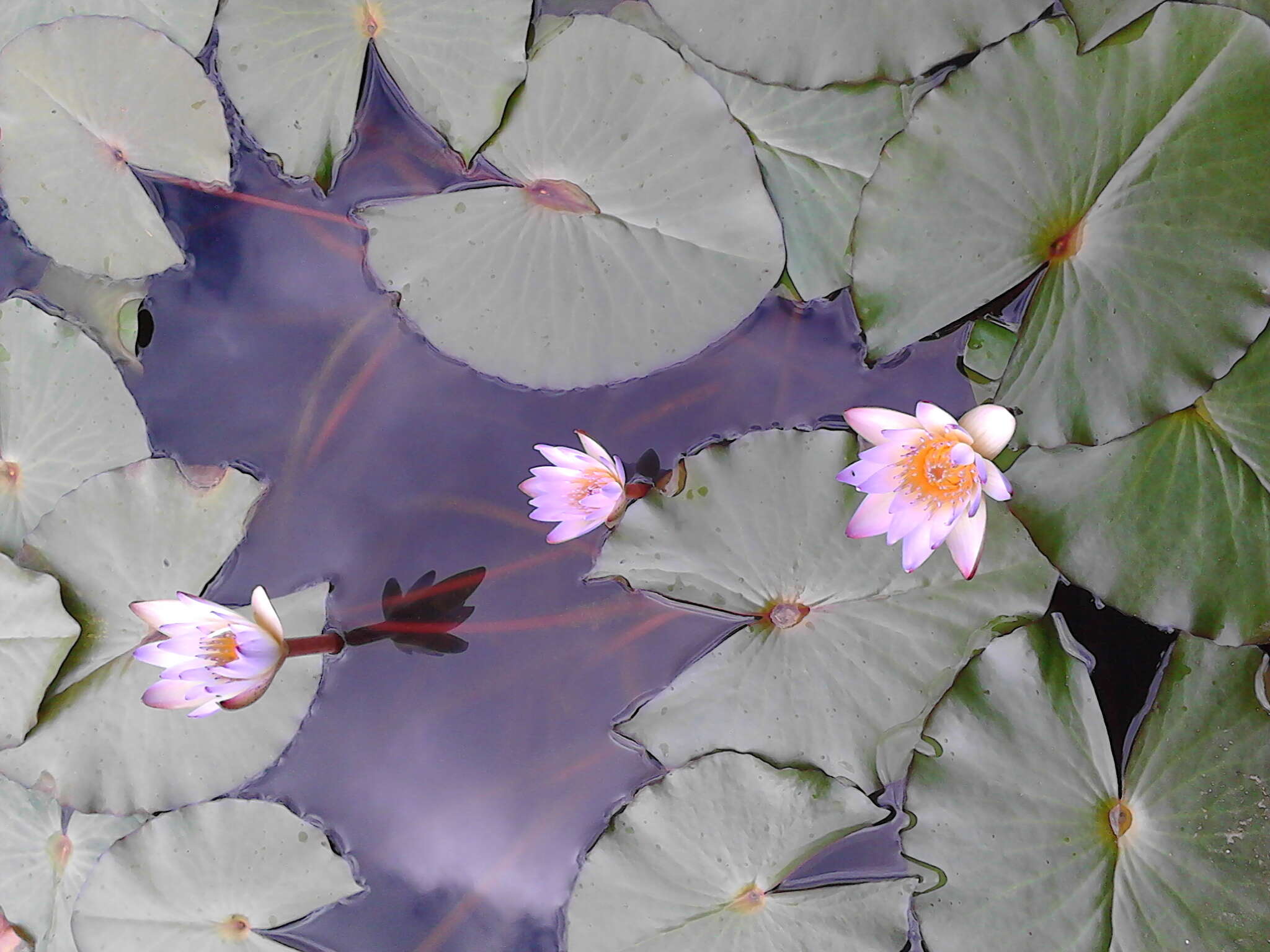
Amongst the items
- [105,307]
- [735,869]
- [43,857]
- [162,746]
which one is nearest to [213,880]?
[162,746]

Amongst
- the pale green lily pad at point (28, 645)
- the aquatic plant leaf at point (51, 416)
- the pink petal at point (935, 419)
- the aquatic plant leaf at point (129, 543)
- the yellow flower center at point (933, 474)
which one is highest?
the pink petal at point (935, 419)

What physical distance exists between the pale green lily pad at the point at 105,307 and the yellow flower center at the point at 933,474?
194cm

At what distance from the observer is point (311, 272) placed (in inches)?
82.9

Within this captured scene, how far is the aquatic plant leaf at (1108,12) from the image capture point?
148cm

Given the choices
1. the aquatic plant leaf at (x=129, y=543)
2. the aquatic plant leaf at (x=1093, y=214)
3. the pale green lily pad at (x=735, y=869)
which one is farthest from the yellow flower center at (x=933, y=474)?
the aquatic plant leaf at (x=129, y=543)

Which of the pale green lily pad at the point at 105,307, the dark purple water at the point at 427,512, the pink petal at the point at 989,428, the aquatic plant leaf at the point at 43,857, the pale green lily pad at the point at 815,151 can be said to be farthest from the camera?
the pale green lily pad at the point at 105,307

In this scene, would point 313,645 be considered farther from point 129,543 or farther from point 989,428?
point 989,428

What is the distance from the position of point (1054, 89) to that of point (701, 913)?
1730mm

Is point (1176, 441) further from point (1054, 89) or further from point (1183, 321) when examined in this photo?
point (1054, 89)

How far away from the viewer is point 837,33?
1.64 metres

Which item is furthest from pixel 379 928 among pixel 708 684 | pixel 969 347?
pixel 969 347

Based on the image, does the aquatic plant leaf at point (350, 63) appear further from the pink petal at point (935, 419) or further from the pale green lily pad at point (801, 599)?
the pink petal at point (935, 419)

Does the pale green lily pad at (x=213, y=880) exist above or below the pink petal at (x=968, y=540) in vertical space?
below

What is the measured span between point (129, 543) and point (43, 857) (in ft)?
2.75
